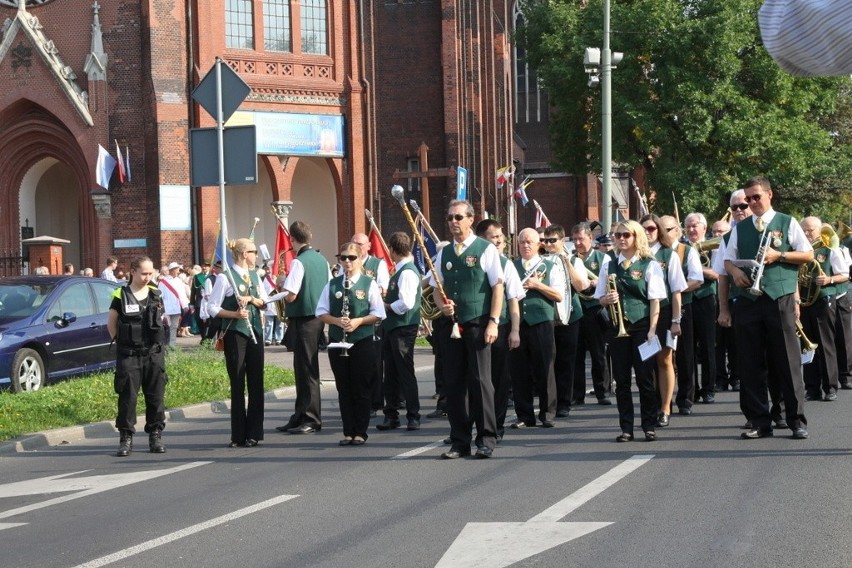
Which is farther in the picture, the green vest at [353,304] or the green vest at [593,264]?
the green vest at [593,264]

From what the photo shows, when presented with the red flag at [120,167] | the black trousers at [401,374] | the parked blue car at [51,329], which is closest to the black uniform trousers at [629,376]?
the black trousers at [401,374]

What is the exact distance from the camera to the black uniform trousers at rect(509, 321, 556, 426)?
42.1ft

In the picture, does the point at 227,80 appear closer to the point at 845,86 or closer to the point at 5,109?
the point at 5,109

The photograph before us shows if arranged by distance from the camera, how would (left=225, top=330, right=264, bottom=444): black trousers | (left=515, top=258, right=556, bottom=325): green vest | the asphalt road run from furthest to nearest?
1. (left=515, top=258, right=556, bottom=325): green vest
2. (left=225, top=330, right=264, bottom=444): black trousers
3. the asphalt road

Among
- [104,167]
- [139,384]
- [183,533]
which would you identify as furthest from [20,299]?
[104,167]

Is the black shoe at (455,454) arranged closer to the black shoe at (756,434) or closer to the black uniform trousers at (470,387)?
the black uniform trousers at (470,387)

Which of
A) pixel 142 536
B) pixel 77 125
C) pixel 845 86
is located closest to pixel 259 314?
pixel 142 536

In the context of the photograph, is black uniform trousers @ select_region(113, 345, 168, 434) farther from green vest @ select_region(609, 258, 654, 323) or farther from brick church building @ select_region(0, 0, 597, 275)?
brick church building @ select_region(0, 0, 597, 275)

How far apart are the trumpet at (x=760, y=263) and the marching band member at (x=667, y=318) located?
3.26 ft

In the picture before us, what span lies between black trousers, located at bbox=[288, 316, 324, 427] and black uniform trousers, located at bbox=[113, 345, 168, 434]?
4.66 feet

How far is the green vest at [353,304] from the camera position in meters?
12.1

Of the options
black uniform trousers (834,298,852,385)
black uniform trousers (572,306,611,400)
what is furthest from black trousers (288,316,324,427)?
black uniform trousers (834,298,852,385)

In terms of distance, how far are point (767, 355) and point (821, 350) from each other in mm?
3669

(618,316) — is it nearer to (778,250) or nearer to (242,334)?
(778,250)
